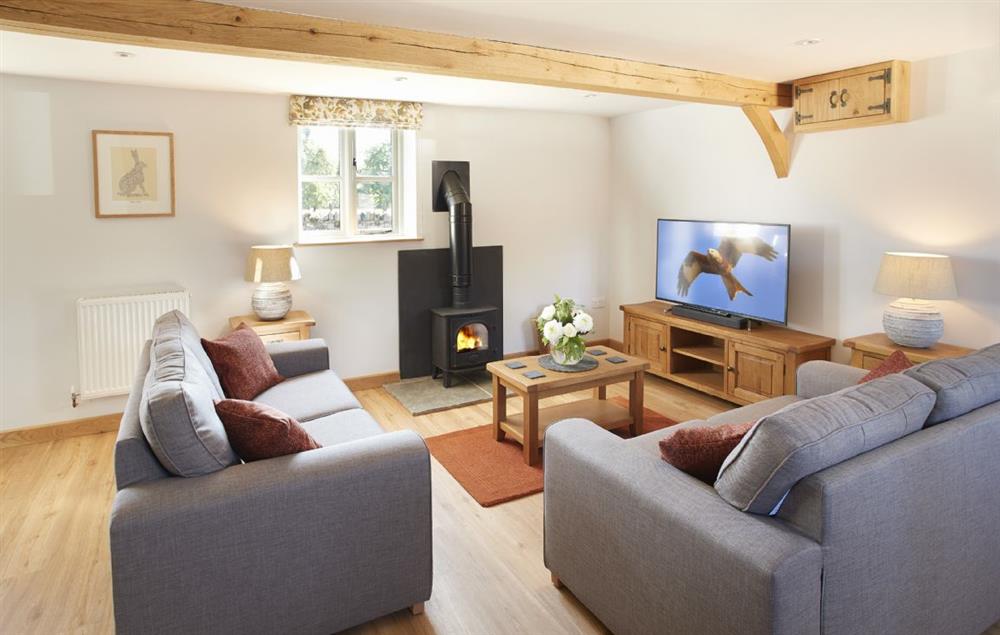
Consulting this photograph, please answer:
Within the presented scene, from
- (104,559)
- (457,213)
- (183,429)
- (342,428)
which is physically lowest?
(104,559)

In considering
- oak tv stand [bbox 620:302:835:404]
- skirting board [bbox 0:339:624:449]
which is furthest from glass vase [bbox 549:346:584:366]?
skirting board [bbox 0:339:624:449]

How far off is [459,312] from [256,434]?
124 inches

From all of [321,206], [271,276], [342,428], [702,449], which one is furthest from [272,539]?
[321,206]

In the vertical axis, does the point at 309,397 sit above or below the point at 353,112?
below

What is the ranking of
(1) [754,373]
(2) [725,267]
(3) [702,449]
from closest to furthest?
(3) [702,449] → (1) [754,373] → (2) [725,267]

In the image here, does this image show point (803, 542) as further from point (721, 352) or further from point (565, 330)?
point (721, 352)

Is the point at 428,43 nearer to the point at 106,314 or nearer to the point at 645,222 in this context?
the point at 106,314

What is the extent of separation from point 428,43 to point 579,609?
2.47m

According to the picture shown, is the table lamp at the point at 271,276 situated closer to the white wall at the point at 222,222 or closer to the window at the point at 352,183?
the white wall at the point at 222,222

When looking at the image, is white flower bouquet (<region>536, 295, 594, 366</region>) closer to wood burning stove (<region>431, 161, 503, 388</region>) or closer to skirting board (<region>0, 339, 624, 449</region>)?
wood burning stove (<region>431, 161, 503, 388</region>)

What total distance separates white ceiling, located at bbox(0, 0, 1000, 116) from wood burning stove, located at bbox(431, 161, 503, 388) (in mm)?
941

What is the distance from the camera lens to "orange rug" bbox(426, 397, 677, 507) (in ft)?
11.1

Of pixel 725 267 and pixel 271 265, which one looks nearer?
pixel 271 265

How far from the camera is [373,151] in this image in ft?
17.6
